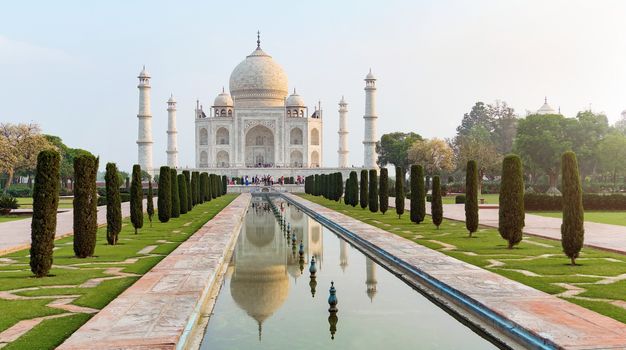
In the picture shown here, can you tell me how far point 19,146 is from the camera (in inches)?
1414

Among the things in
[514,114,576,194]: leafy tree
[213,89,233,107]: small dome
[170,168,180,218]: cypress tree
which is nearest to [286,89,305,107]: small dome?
[213,89,233,107]: small dome

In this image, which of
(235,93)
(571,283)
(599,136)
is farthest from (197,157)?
(571,283)

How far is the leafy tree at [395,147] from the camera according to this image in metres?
60.7

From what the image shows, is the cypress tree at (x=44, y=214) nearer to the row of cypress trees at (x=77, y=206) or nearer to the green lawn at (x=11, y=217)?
the row of cypress trees at (x=77, y=206)

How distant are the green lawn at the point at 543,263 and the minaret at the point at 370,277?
1.42 metres

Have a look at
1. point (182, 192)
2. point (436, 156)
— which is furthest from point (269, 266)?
point (436, 156)

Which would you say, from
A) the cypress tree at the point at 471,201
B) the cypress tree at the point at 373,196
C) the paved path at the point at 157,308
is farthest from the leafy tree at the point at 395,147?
the paved path at the point at 157,308

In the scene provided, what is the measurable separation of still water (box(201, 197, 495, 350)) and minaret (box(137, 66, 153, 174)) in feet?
148

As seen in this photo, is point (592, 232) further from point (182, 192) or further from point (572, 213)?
point (182, 192)

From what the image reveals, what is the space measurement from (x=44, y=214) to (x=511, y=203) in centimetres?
803

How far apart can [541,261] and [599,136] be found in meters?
35.9

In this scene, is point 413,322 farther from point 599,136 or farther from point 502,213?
point 599,136

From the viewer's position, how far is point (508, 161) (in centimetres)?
1249

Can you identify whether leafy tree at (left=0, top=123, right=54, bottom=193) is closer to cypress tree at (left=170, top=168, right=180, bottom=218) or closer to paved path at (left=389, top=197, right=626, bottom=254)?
cypress tree at (left=170, top=168, right=180, bottom=218)
